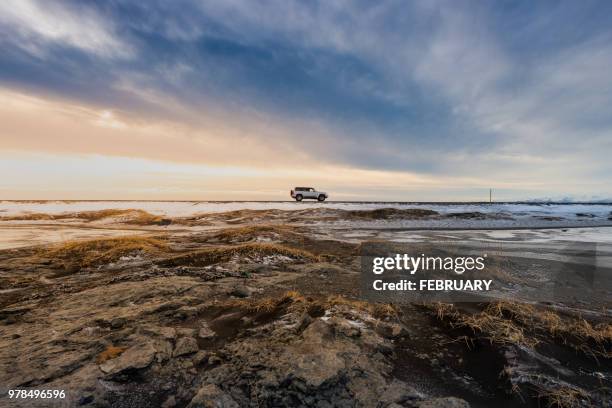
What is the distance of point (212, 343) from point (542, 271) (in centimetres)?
1030

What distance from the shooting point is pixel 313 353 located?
13.1 feet

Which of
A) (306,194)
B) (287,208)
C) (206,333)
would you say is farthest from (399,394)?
(306,194)

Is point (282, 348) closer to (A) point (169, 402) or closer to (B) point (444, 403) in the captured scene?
(A) point (169, 402)

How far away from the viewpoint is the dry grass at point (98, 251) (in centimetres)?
1047

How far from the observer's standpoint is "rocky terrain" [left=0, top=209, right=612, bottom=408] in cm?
343

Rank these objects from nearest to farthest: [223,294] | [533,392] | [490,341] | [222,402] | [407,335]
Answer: [222,402] < [533,392] < [490,341] < [407,335] < [223,294]

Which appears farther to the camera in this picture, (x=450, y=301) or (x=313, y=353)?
(x=450, y=301)

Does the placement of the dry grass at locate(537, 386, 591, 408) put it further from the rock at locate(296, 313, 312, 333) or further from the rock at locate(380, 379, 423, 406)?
the rock at locate(296, 313, 312, 333)

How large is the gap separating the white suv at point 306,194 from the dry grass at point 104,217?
20.5 meters

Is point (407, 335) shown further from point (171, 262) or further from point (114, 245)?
point (114, 245)

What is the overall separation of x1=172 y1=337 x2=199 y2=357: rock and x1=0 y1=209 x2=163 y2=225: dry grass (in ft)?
86.5

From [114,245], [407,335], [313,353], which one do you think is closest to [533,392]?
[407,335]

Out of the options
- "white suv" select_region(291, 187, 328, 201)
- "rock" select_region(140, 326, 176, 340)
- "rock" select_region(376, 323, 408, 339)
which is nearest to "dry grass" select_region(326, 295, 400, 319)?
"rock" select_region(376, 323, 408, 339)

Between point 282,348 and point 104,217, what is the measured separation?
115 ft
